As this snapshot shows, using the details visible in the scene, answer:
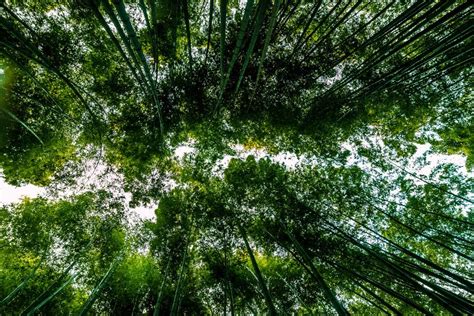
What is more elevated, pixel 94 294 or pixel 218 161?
pixel 218 161

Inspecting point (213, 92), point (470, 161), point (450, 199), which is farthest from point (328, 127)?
point (470, 161)

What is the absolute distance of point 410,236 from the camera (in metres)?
6.07

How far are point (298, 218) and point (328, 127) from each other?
2312 mm

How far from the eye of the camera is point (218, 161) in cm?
650

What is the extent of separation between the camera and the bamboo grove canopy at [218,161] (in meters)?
5.49

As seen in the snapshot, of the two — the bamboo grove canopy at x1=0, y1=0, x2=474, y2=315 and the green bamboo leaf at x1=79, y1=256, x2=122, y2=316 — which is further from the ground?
the bamboo grove canopy at x1=0, y1=0, x2=474, y2=315

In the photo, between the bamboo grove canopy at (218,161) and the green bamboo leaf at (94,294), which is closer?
the green bamboo leaf at (94,294)

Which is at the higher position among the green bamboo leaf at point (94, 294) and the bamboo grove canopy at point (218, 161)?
the bamboo grove canopy at point (218, 161)

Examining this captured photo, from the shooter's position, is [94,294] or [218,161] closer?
[94,294]

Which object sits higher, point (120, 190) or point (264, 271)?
point (120, 190)

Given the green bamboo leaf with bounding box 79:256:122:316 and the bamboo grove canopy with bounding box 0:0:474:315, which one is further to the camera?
the bamboo grove canopy with bounding box 0:0:474:315

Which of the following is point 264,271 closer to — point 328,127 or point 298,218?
point 298,218

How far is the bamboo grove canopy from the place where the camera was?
18.0 feet

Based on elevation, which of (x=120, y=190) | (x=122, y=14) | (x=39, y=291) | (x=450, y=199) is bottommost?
(x=122, y=14)
